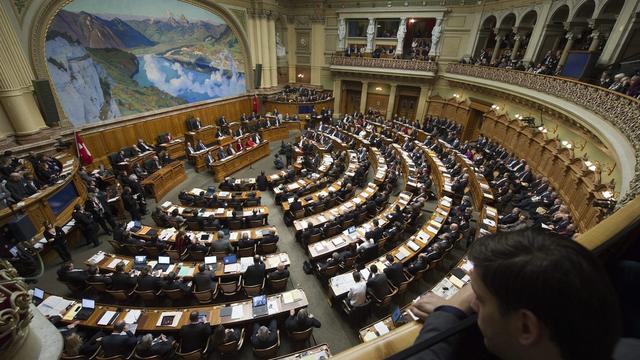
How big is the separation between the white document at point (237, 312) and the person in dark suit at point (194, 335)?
62 cm

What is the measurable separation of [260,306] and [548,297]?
622 cm

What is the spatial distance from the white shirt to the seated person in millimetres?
3647

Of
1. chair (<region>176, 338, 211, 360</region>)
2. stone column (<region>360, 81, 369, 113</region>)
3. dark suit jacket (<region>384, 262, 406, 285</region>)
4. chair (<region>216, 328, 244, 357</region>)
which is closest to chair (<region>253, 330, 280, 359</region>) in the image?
chair (<region>216, 328, 244, 357</region>)

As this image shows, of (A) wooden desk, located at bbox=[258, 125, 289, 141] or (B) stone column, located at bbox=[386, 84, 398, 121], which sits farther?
(B) stone column, located at bbox=[386, 84, 398, 121]

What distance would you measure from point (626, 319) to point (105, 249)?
11.2 metres

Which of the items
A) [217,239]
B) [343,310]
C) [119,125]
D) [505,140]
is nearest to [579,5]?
[505,140]

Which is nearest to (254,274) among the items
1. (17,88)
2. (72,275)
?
(72,275)

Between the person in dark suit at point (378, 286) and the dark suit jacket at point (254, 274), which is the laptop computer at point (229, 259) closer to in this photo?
the dark suit jacket at point (254, 274)

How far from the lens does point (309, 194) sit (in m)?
11.1

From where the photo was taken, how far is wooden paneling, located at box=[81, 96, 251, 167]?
12.7 meters

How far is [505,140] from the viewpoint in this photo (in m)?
15.0

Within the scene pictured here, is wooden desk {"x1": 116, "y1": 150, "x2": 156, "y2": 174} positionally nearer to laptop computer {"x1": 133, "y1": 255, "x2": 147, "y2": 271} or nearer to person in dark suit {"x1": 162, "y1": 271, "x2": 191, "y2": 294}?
laptop computer {"x1": 133, "y1": 255, "x2": 147, "y2": 271}

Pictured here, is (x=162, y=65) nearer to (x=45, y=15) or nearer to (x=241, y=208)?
(x=45, y=15)

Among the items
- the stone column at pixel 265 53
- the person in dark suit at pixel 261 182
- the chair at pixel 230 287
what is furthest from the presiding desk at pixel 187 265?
the stone column at pixel 265 53
